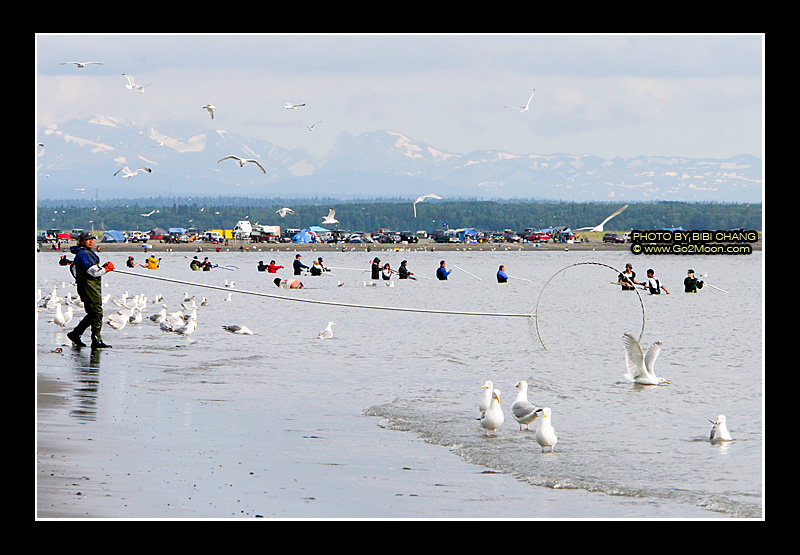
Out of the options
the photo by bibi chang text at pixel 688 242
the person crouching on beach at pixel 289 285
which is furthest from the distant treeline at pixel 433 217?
the person crouching on beach at pixel 289 285

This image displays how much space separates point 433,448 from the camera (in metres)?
10.9

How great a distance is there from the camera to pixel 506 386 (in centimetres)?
1612

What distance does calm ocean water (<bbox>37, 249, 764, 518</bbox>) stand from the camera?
33.4 feet

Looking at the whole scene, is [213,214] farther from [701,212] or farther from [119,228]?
[701,212]

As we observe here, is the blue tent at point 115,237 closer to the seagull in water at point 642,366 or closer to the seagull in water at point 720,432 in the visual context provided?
the seagull in water at point 642,366

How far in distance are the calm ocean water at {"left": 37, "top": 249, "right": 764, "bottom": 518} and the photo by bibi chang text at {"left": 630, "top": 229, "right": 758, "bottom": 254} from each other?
63.3 m

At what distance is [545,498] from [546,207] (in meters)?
189

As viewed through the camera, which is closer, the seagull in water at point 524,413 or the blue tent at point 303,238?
the seagull in water at point 524,413

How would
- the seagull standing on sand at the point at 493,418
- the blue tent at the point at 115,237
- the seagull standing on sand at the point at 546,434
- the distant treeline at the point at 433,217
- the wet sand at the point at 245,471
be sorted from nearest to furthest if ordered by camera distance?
the wet sand at the point at 245,471 < the seagull standing on sand at the point at 546,434 < the seagull standing on sand at the point at 493,418 < the blue tent at the point at 115,237 < the distant treeline at the point at 433,217

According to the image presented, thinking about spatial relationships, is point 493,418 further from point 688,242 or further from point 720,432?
point 688,242

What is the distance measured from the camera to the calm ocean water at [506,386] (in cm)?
1017

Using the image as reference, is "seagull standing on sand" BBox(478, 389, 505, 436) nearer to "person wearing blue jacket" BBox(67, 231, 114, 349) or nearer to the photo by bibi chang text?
"person wearing blue jacket" BBox(67, 231, 114, 349)

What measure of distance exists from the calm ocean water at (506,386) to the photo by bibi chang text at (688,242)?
208ft

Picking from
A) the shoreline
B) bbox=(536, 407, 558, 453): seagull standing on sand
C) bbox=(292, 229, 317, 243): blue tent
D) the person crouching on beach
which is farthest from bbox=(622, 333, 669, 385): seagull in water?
bbox=(292, 229, 317, 243): blue tent
